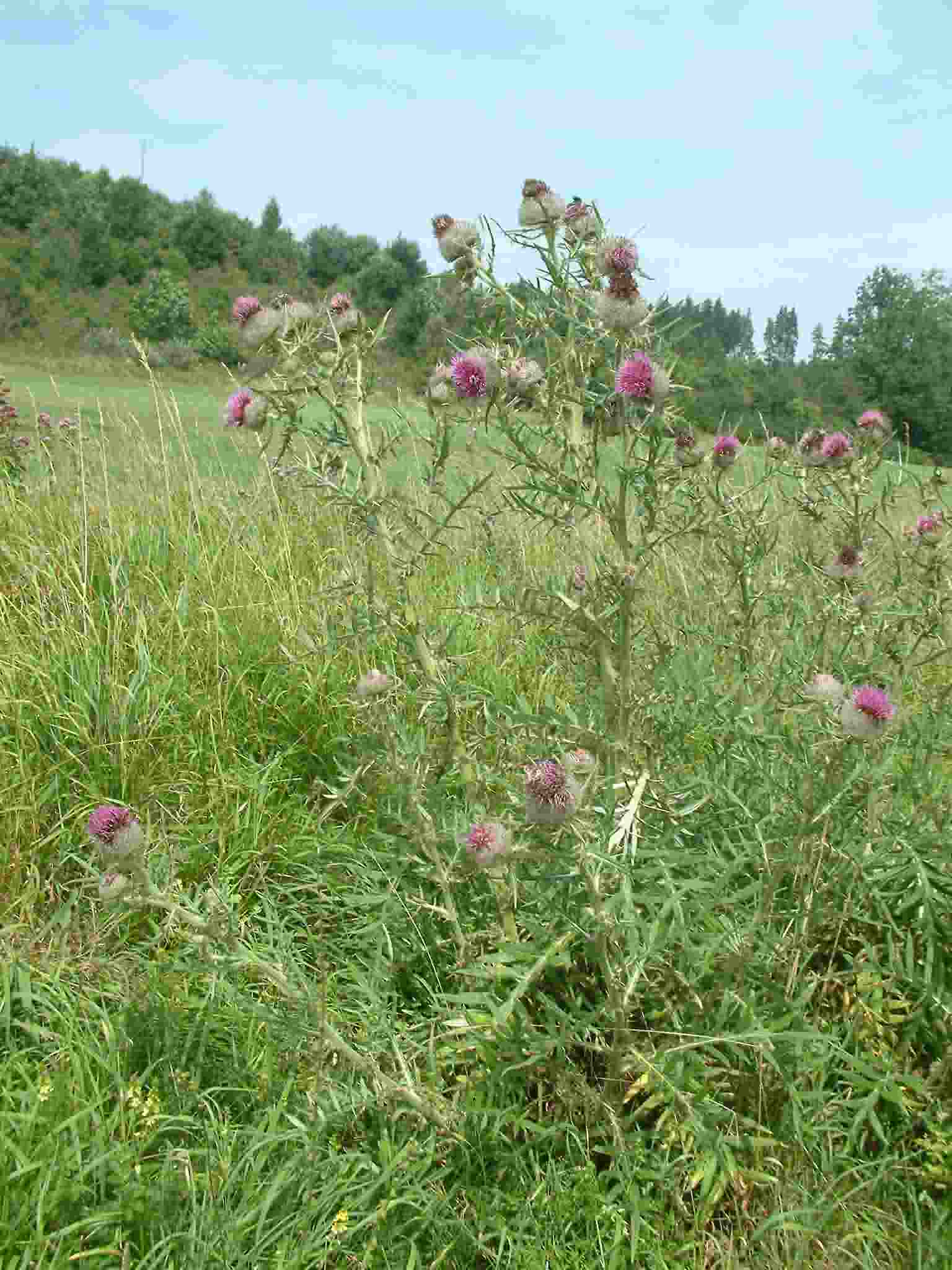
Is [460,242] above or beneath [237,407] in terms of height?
above

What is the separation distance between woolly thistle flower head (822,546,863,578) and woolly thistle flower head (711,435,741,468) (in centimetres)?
45

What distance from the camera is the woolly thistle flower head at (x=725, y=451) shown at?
2717 mm

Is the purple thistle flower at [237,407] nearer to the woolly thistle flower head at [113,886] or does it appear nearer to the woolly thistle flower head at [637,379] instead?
the woolly thistle flower head at [637,379]

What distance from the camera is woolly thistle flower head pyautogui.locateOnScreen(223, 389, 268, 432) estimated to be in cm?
217

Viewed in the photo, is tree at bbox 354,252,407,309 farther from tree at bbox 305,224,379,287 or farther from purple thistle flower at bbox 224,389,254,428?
purple thistle flower at bbox 224,389,254,428

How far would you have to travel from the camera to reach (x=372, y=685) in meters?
2.12

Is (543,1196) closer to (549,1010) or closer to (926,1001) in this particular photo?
(549,1010)

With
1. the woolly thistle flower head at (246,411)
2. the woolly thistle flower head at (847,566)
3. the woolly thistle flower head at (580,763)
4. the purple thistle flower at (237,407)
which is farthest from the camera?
the woolly thistle flower head at (847,566)

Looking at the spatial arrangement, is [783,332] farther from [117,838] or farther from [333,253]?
[117,838]

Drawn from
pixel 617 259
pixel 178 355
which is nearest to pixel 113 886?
pixel 617 259

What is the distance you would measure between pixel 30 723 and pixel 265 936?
3.56 feet

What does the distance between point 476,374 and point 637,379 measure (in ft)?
1.26

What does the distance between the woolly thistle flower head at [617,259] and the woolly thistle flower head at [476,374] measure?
286 mm

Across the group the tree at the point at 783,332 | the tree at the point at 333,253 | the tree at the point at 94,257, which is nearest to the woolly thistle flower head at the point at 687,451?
the tree at the point at 94,257
